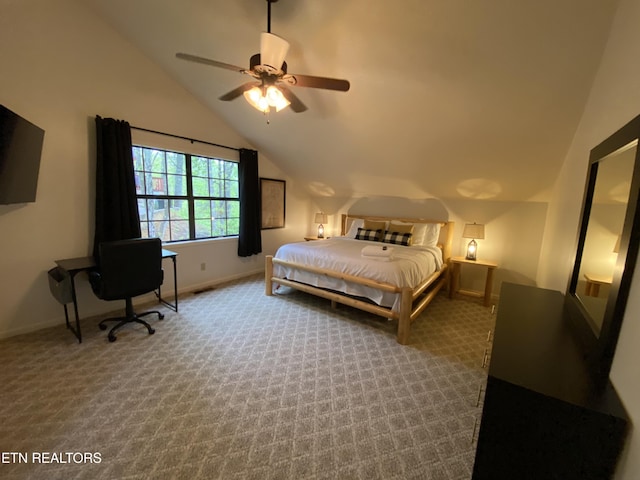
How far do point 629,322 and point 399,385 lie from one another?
146cm

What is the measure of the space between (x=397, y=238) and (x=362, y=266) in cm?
143

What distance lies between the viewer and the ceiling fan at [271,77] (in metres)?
1.72

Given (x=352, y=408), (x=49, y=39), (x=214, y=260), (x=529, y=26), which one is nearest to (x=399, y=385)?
(x=352, y=408)

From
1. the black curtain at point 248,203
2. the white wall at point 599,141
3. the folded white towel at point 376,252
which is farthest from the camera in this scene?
the black curtain at point 248,203

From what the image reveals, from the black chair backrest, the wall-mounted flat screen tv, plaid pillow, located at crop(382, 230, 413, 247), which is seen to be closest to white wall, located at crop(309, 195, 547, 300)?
plaid pillow, located at crop(382, 230, 413, 247)

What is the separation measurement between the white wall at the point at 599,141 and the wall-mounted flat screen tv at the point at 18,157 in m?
3.62

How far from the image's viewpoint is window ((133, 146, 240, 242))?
11.3 ft

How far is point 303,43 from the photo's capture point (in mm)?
2342

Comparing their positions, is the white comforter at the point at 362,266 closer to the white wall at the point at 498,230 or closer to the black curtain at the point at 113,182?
the white wall at the point at 498,230

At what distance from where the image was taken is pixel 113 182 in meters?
2.89

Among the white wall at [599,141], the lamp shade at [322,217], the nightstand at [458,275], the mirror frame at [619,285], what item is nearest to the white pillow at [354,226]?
the lamp shade at [322,217]

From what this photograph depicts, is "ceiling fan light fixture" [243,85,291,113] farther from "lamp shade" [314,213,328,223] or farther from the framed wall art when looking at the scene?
"lamp shade" [314,213,328,223]

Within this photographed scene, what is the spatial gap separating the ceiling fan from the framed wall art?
259 centimetres

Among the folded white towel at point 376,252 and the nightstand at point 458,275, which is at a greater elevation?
the folded white towel at point 376,252
